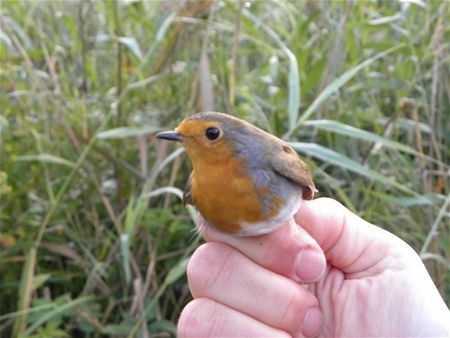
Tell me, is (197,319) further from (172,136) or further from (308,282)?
(172,136)

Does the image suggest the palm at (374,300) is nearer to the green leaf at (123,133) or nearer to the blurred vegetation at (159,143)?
the blurred vegetation at (159,143)

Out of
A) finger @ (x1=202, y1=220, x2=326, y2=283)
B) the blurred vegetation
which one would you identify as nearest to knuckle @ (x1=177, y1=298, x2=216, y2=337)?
finger @ (x1=202, y1=220, x2=326, y2=283)

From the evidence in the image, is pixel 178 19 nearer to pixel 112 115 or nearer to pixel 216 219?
pixel 112 115

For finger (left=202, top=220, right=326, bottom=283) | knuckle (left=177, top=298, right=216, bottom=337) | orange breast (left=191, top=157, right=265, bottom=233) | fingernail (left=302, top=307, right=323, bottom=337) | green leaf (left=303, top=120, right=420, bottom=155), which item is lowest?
fingernail (left=302, top=307, right=323, bottom=337)

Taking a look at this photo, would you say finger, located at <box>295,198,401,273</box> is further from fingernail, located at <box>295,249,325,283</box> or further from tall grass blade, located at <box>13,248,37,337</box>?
tall grass blade, located at <box>13,248,37,337</box>

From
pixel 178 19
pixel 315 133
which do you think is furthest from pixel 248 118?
pixel 178 19

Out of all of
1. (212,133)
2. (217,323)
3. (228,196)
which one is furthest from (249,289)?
(212,133)
